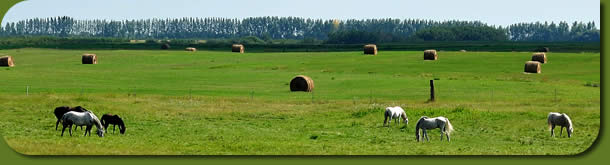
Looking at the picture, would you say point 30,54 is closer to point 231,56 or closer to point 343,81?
point 231,56

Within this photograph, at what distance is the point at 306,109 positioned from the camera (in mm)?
38031

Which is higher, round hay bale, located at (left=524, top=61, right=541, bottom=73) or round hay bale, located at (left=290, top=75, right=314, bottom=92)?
round hay bale, located at (left=524, top=61, right=541, bottom=73)

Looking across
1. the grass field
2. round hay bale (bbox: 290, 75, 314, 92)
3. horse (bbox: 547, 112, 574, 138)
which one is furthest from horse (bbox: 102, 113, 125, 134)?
round hay bale (bbox: 290, 75, 314, 92)

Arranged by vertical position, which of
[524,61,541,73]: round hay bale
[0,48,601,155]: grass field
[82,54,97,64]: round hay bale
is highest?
[82,54,97,64]: round hay bale

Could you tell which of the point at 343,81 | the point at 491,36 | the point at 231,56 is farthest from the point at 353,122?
the point at 491,36

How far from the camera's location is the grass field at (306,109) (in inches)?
862

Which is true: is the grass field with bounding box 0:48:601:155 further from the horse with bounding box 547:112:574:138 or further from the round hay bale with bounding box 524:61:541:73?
the round hay bale with bounding box 524:61:541:73

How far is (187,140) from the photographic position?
2373 cm

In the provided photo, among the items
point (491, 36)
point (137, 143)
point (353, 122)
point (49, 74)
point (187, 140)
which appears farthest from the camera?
point (491, 36)

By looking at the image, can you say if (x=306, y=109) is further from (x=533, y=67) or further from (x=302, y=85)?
(x=533, y=67)

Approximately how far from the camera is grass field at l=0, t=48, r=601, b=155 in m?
21.9

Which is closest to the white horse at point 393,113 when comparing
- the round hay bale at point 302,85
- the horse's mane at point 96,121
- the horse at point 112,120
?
the horse at point 112,120

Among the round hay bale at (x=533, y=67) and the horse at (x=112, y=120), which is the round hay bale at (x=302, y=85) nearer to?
the horse at (x=112, y=120)

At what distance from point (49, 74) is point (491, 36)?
148m
